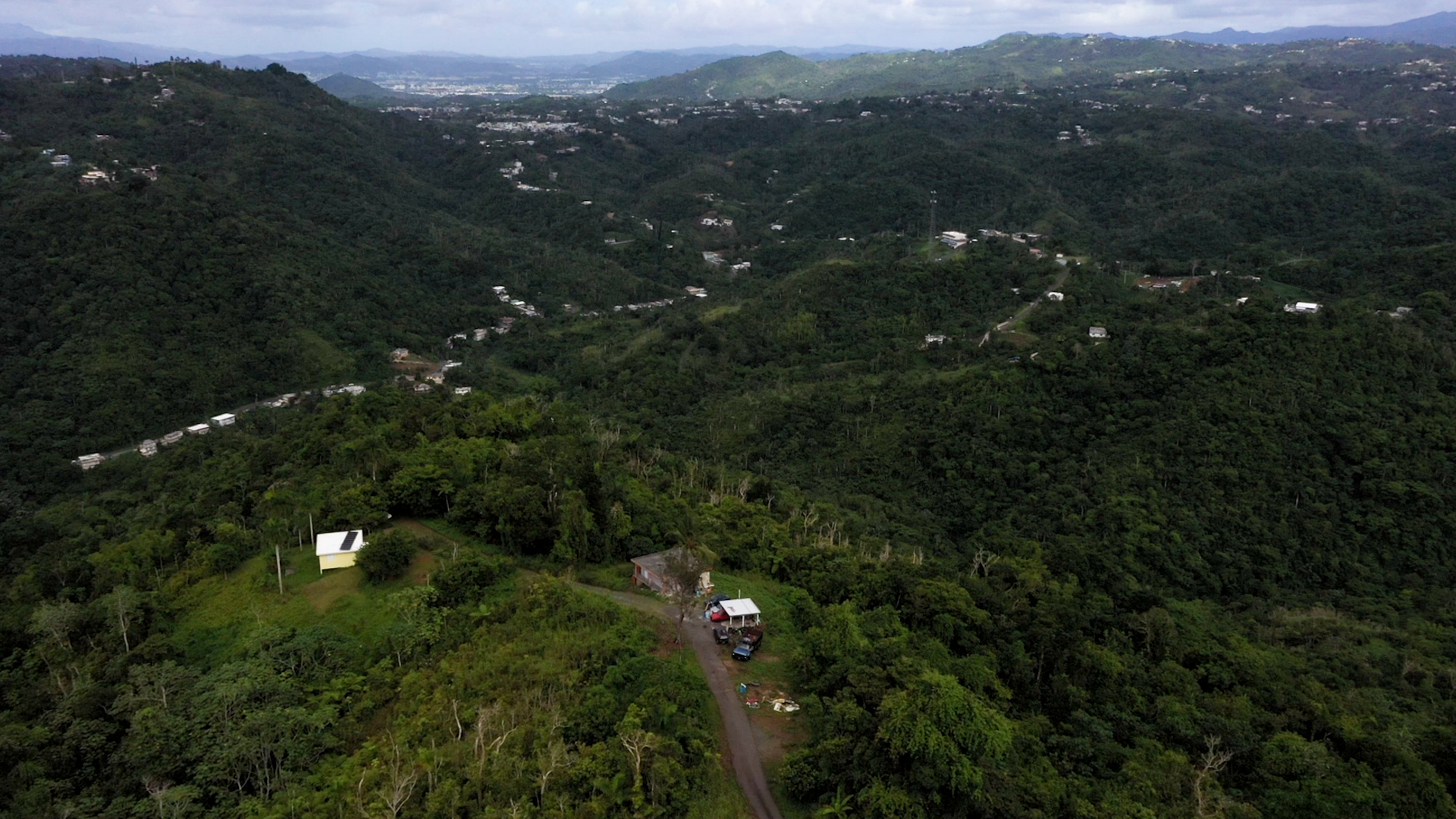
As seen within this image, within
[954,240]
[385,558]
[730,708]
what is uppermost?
[954,240]

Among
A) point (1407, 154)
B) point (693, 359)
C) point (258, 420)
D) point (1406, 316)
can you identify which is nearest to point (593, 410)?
point (693, 359)

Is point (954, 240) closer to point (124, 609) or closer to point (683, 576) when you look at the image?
point (683, 576)

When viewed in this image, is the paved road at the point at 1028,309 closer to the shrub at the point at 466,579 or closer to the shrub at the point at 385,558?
the shrub at the point at 466,579

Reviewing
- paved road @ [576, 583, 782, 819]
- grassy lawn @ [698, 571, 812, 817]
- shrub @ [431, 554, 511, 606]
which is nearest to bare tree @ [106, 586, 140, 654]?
shrub @ [431, 554, 511, 606]

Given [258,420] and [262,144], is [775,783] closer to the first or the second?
[258,420]

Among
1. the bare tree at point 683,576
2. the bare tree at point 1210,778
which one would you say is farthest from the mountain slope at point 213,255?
the bare tree at point 1210,778

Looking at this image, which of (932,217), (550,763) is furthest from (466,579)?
(932,217)
